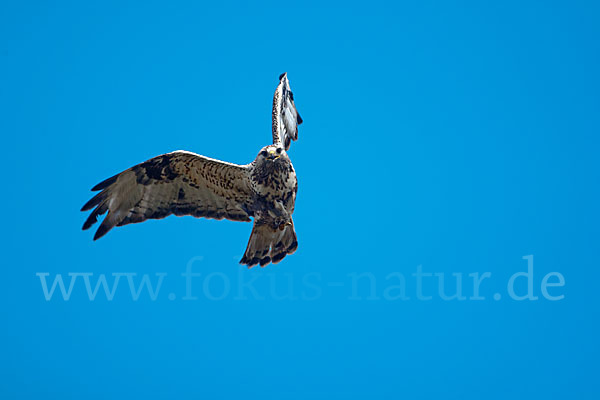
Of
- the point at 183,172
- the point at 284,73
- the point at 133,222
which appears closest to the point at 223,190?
the point at 183,172

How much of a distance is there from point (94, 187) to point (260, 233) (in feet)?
7.04

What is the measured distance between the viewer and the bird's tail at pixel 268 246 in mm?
10383

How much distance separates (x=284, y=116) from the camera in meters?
11.4

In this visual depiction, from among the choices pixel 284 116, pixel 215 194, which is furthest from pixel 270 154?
pixel 284 116

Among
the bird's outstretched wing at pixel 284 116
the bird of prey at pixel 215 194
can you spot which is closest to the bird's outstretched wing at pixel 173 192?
the bird of prey at pixel 215 194

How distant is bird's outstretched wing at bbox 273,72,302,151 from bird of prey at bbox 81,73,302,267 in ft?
0.09

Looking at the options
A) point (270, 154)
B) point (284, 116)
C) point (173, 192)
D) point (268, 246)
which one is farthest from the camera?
point (284, 116)

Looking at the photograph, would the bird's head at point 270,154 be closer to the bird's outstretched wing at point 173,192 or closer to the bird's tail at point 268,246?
the bird's outstretched wing at point 173,192

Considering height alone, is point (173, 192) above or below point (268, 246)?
above

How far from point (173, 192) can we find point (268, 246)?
140 cm

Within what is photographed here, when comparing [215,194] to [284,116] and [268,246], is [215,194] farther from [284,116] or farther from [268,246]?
[284,116]

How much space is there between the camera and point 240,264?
10.4 m

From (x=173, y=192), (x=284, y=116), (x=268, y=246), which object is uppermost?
(x=284, y=116)

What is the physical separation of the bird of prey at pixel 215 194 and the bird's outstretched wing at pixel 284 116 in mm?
27
